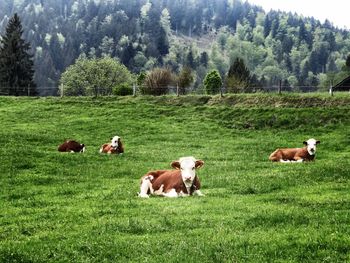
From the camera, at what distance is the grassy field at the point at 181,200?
1098 cm

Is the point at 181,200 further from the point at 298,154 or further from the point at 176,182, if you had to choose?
Result: the point at 298,154

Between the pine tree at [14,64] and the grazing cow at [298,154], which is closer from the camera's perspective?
the grazing cow at [298,154]

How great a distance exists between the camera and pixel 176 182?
61.1 ft

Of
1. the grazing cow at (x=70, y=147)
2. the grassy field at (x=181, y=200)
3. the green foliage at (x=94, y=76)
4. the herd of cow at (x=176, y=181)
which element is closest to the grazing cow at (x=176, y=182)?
the herd of cow at (x=176, y=181)

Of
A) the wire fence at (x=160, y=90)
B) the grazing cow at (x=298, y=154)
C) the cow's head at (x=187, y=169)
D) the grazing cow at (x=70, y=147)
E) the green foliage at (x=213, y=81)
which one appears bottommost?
the grazing cow at (x=70, y=147)

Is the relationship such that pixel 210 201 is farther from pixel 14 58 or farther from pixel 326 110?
pixel 14 58

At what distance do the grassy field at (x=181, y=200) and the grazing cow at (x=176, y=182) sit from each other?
0.59m

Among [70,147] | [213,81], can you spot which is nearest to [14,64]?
[213,81]

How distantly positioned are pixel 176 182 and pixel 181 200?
4.82 feet

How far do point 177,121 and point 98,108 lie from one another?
40.2 feet

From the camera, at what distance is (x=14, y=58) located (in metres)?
104

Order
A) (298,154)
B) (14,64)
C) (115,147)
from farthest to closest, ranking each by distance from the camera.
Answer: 1. (14,64)
2. (115,147)
3. (298,154)

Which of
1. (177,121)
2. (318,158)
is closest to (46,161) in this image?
(318,158)

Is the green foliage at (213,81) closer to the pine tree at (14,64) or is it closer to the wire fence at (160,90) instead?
the wire fence at (160,90)
